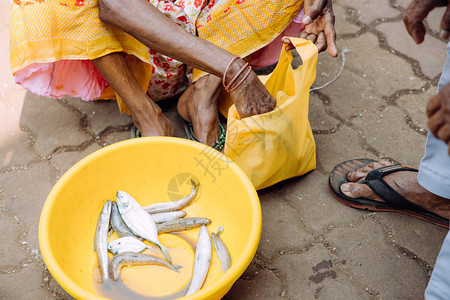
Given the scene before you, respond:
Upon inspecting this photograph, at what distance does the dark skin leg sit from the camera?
1820mm

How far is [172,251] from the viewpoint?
1706mm

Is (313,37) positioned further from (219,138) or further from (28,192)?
(28,192)

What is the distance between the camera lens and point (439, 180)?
147 centimetres

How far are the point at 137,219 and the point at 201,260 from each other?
306 mm

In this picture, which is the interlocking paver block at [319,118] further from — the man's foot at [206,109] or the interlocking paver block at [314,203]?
the man's foot at [206,109]

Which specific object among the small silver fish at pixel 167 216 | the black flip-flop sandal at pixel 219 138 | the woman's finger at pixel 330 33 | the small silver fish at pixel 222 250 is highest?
the woman's finger at pixel 330 33

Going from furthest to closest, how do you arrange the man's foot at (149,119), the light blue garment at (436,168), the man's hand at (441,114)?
the man's foot at (149,119)
the light blue garment at (436,168)
the man's hand at (441,114)

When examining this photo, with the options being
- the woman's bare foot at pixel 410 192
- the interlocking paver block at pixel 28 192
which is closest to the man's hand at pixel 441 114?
the woman's bare foot at pixel 410 192

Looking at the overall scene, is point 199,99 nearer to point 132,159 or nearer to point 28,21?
point 132,159

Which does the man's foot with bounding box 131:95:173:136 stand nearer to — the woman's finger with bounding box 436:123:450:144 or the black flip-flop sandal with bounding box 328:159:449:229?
the black flip-flop sandal with bounding box 328:159:449:229

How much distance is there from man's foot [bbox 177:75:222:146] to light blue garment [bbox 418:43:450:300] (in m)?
0.91

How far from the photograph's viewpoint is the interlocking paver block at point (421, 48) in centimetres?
250

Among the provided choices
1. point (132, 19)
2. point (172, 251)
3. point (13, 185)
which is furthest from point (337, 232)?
point (13, 185)

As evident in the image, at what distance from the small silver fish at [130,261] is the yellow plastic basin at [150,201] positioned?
0.9 inches
